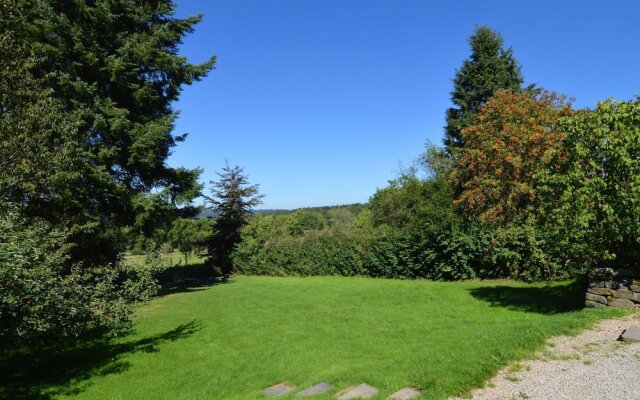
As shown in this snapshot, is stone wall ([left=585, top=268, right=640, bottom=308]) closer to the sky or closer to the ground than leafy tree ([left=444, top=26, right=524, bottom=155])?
closer to the ground

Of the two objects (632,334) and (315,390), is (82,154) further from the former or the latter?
(632,334)

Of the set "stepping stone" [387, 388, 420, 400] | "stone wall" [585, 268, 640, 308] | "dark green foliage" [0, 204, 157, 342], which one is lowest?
"stepping stone" [387, 388, 420, 400]

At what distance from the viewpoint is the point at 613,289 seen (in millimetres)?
8914

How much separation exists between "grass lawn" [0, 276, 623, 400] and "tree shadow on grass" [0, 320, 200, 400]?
0.12 ft

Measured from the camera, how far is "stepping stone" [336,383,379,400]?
6121 millimetres

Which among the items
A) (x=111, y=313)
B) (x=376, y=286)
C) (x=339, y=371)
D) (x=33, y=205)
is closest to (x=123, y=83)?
(x=33, y=205)

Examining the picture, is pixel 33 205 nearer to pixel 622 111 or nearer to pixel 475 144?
pixel 622 111

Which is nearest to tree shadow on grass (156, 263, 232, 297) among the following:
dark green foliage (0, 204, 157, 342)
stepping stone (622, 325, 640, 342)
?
dark green foliage (0, 204, 157, 342)

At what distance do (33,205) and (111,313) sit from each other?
14.9 ft

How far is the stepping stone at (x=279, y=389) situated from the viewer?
24.1 feet

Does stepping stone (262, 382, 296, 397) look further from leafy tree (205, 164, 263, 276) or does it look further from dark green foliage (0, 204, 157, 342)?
leafy tree (205, 164, 263, 276)

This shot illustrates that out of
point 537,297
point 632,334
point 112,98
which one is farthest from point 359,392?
point 112,98

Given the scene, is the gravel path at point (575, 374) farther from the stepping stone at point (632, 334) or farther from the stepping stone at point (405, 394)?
the stepping stone at point (405, 394)

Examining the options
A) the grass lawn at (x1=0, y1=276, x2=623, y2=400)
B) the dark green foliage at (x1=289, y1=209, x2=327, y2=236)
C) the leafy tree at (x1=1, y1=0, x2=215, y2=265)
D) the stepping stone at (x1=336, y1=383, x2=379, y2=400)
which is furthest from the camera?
the dark green foliage at (x1=289, y1=209, x2=327, y2=236)
